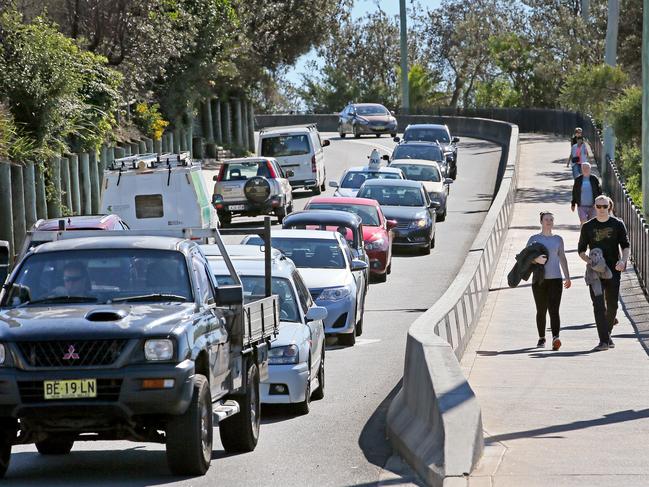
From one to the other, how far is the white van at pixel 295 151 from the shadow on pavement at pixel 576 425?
31.8m

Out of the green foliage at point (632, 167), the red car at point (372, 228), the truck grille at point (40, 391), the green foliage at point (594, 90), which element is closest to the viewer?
the truck grille at point (40, 391)

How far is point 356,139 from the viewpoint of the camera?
71.2 meters

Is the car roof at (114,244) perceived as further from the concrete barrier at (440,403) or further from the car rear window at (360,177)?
the car rear window at (360,177)

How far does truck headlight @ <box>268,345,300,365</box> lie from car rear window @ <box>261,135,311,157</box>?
30081mm

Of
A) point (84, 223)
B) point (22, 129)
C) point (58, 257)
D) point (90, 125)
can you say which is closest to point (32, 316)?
point (58, 257)

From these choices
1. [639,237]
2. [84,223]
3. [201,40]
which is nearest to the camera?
[84,223]

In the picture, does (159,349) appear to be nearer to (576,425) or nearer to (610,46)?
(576,425)

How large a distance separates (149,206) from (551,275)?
1107cm

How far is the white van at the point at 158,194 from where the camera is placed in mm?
26938

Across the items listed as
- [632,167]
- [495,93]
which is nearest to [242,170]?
[632,167]

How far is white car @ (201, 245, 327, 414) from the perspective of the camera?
14.5 m

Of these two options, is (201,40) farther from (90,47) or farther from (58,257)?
(58,257)

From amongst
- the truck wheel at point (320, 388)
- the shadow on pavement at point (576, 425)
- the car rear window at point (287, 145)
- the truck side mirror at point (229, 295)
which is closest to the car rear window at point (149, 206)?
the truck wheel at point (320, 388)

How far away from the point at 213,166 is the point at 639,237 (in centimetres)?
3159
